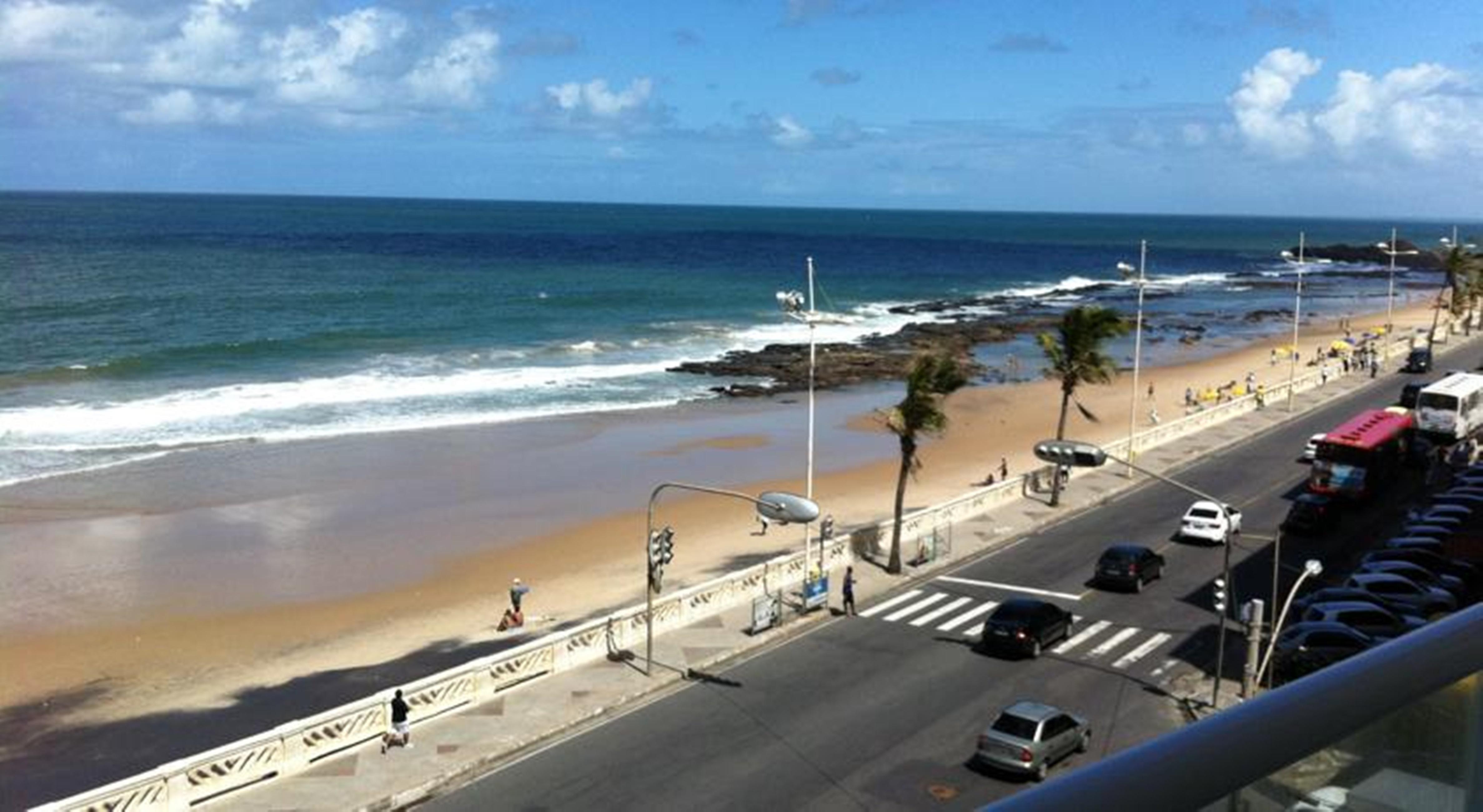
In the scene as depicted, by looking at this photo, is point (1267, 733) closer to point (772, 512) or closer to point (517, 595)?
point (772, 512)

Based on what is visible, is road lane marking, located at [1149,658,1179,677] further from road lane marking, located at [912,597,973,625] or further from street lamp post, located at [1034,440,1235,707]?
road lane marking, located at [912,597,973,625]

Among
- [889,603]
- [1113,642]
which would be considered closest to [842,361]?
[889,603]

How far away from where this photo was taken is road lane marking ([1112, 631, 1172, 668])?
26.8 m

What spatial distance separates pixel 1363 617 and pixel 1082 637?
6.14m

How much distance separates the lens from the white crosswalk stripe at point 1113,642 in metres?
27.5

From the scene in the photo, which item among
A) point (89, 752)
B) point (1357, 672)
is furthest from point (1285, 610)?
point (89, 752)

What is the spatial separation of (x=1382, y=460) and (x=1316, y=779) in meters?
44.0

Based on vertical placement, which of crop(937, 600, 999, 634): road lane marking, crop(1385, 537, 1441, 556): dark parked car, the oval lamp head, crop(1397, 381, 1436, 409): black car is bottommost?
crop(937, 600, 999, 634): road lane marking

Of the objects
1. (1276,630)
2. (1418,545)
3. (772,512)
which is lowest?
(1418,545)

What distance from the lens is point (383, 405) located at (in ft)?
210

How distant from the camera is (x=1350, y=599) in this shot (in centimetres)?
2756

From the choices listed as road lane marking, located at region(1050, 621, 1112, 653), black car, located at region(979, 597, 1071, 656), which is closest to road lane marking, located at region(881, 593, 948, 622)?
black car, located at region(979, 597, 1071, 656)

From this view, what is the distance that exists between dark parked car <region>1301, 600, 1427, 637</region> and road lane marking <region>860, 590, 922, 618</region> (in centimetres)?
975

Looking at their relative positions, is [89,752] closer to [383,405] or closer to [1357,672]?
[1357,672]
